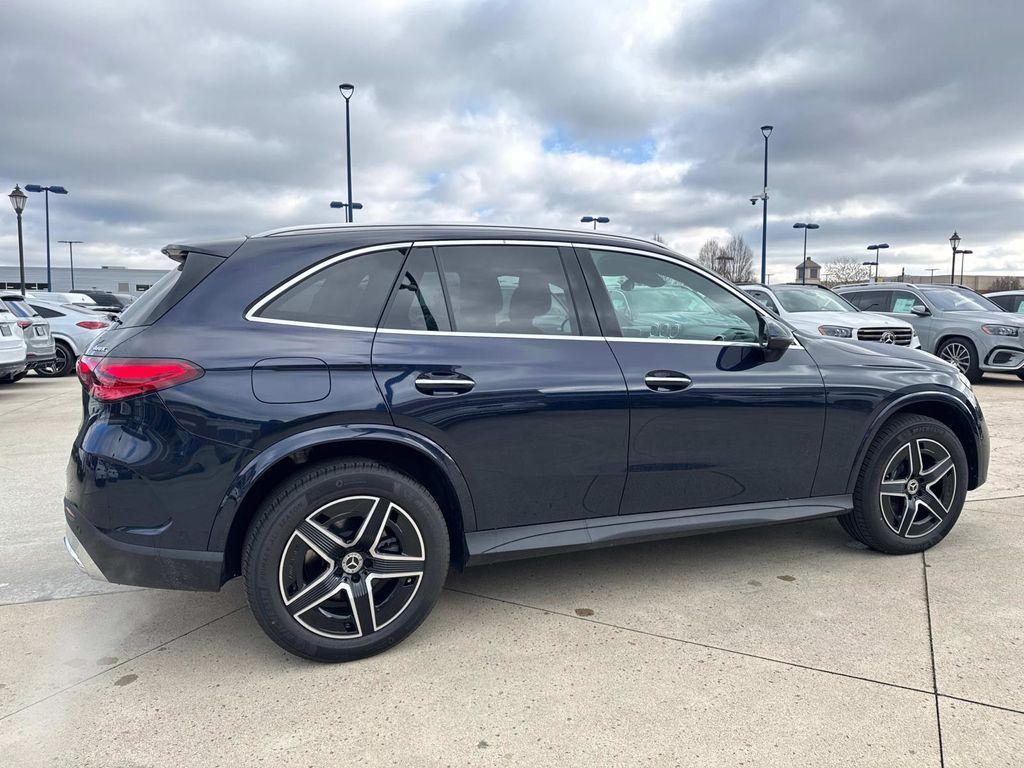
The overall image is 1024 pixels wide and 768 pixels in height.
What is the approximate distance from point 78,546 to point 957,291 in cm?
1450

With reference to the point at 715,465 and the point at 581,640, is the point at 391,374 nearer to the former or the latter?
the point at 581,640

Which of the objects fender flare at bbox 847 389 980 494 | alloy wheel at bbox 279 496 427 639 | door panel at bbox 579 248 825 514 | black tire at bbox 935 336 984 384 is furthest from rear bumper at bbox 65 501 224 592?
black tire at bbox 935 336 984 384

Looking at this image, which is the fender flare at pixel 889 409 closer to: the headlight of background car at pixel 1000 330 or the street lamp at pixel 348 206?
the headlight of background car at pixel 1000 330

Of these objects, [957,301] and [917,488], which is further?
[957,301]

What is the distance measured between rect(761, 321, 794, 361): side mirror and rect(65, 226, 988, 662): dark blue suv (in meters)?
0.01

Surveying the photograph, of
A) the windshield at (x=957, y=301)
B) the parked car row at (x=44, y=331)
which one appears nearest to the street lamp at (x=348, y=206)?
the parked car row at (x=44, y=331)

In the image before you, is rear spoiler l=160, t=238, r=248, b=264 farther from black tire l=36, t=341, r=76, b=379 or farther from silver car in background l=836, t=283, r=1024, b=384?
black tire l=36, t=341, r=76, b=379

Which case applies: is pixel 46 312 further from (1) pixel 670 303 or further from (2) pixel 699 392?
(2) pixel 699 392

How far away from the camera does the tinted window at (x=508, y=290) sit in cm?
310

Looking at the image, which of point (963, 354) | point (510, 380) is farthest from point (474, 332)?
point (963, 354)

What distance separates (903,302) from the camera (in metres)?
12.8

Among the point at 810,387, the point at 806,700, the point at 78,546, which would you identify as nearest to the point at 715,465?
the point at 810,387

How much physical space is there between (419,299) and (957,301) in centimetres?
1263

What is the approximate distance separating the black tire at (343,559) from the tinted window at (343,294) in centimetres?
59
